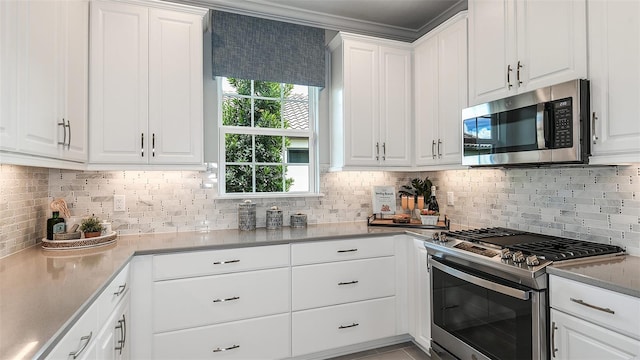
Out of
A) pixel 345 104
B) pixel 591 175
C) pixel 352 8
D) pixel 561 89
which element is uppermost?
pixel 352 8

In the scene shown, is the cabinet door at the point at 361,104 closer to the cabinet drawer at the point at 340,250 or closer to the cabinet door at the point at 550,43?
the cabinet drawer at the point at 340,250

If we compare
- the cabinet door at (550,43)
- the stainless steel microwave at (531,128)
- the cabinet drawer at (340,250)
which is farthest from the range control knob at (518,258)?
the cabinet drawer at (340,250)

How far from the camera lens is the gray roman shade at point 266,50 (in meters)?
2.62

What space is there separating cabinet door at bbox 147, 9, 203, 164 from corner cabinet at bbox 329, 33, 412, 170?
112cm

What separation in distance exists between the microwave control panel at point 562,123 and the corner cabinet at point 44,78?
239cm

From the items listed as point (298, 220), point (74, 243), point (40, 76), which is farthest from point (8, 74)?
point (298, 220)

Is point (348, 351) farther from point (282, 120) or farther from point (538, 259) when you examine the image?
point (282, 120)

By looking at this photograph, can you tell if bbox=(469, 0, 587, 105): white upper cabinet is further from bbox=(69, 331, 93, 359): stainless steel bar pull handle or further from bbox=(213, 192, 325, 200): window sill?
bbox=(69, 331, 93, 359): stainless steel bar pull handle

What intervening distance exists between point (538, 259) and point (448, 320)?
0.76 metres

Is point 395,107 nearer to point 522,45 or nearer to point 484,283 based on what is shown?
point 522,45

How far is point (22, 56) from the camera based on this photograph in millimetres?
1354

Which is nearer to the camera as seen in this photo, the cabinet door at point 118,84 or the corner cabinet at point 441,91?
the cabinet door at point 118,84

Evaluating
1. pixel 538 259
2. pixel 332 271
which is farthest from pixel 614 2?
pixel 332 271

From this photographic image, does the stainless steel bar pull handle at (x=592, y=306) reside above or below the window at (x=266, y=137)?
below
